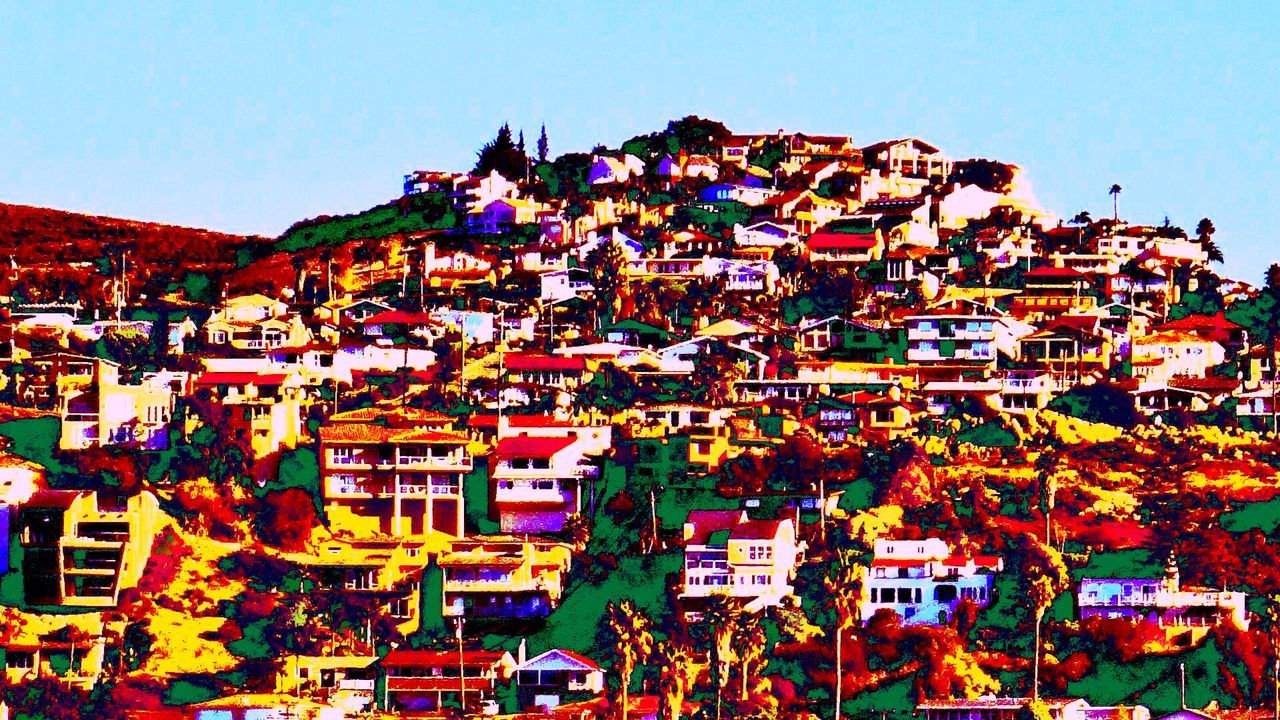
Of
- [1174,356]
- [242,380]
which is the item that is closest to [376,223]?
[242,380]

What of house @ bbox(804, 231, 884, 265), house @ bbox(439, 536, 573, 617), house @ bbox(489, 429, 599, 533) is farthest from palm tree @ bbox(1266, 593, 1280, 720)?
house @ bbox(804, 231, 884, 265)

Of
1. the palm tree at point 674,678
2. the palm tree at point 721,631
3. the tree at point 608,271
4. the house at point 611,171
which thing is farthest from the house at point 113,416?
the house at point 611,171

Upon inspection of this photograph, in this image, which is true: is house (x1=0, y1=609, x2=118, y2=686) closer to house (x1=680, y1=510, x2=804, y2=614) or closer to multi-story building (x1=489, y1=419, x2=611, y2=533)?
multi-story building (x1=489, y1=419, x2=611, y2=533)

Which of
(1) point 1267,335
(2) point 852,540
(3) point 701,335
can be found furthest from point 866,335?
(2) point 852,540

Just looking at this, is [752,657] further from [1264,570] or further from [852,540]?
[1264,570]

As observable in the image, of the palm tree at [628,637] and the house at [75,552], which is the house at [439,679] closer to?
the palm tree at [628,637]

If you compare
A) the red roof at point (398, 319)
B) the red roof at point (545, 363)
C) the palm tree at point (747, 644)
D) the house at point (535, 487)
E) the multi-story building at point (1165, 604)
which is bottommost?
the palm tree at point (747, 644)

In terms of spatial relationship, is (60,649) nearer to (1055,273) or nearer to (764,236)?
(764,236)
